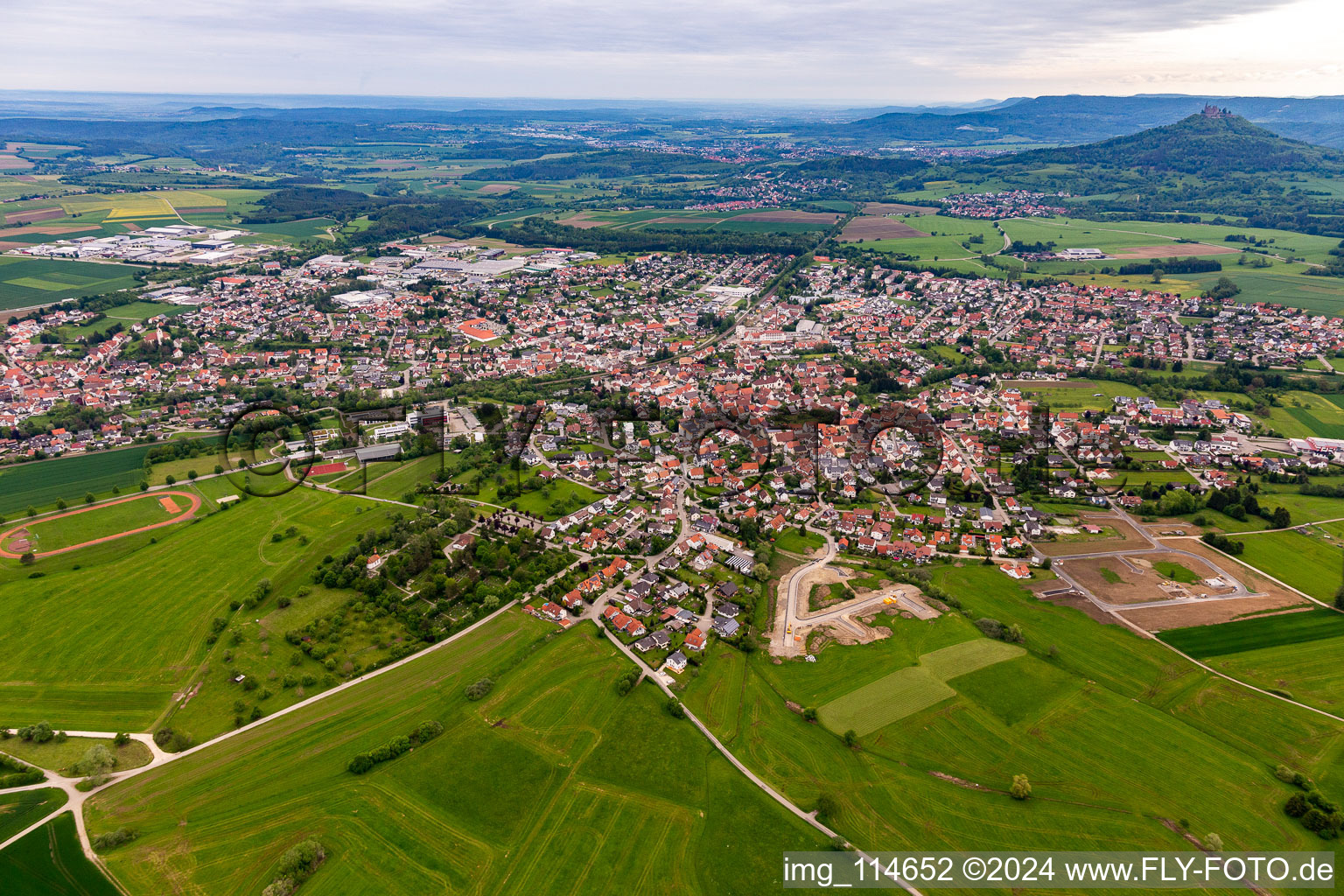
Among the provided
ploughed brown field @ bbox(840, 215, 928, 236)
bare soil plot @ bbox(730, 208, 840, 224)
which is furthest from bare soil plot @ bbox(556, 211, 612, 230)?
ploughed brown field @ bbox(840, 215, 928, 236)

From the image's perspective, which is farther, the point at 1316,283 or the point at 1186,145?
the point at 1186,145

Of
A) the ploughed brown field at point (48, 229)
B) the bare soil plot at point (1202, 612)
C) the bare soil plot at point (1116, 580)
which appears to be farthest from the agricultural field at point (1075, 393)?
→ the ploughed brown field at point (48, 229)

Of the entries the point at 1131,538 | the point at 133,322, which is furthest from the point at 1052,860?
the point at 133,322

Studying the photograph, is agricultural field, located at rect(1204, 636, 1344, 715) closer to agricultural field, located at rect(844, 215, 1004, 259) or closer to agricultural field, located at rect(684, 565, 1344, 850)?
agricultural field, located at rect(684, 565, 1344, 850)

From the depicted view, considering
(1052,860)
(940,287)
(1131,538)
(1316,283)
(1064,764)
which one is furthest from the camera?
(940,287)

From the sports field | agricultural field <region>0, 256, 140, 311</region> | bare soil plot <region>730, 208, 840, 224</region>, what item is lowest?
the sports field

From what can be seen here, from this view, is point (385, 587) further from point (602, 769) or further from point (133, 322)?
point (133, 322)

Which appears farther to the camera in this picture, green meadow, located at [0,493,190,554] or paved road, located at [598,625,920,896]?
green meadow, located at [0,493,190,554]

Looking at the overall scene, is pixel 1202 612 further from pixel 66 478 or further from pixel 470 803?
pixel 66 478
